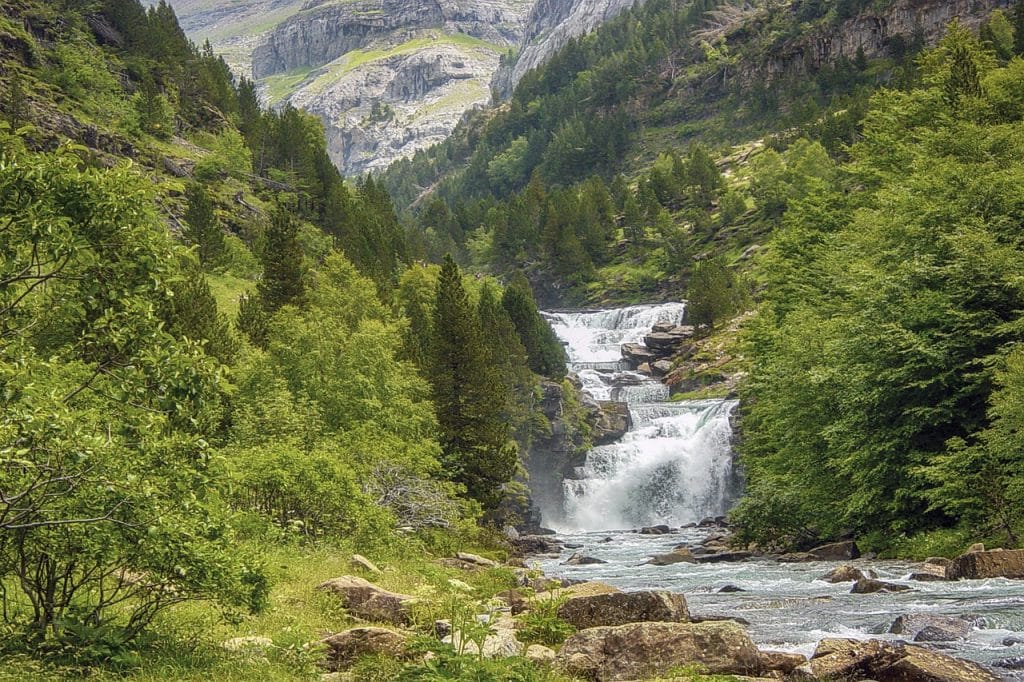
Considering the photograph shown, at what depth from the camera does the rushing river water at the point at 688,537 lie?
59.3 feet

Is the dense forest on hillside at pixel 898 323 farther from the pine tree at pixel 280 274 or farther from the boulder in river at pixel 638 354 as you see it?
the pine tree at pixel 280 274

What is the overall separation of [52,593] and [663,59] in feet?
662

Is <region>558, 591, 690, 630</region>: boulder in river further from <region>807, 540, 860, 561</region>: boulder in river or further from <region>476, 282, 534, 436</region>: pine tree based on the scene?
<region>476, 282, 534, 436</region>: pine tree

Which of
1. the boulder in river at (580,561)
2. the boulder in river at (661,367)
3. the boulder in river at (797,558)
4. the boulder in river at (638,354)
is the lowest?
the boulder in river at (580,561)

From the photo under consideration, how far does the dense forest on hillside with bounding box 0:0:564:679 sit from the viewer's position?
9305mm

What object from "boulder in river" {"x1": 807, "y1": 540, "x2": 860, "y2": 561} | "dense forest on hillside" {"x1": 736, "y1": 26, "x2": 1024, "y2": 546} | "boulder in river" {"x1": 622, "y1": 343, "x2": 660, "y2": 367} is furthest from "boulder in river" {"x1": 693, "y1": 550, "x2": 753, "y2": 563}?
"boulder in river" {"x1": 622, "y1": 343, "x2": 660, "y2": 367}

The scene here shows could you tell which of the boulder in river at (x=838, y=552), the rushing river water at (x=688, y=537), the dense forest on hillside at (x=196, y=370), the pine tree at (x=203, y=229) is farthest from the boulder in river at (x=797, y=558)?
the pine tree at (x=203, y=229)

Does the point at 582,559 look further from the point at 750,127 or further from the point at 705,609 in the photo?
the point at 750,127

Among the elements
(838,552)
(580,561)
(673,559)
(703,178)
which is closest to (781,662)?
(838,552)

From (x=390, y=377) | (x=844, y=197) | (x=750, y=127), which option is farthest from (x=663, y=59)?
(x=390, y=377)

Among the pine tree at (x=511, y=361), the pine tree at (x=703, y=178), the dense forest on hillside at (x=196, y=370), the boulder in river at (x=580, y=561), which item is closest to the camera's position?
the dense forest on hillside at (x=196, y=370)

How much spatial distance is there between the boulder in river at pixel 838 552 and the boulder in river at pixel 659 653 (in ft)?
66.5

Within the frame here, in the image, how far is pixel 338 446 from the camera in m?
33.2

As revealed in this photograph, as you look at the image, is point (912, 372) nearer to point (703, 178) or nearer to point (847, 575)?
point (847, 575)
